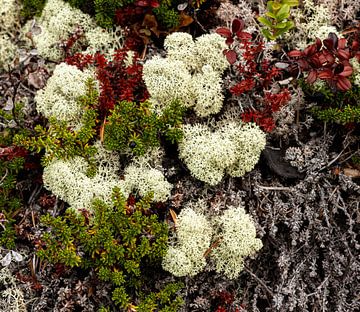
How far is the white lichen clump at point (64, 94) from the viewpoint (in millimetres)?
3521

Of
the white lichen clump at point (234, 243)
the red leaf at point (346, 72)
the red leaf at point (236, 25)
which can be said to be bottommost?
the white lichen clump at point (234, 243)

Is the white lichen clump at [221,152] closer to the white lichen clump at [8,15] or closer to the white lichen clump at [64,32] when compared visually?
the white lichen clump at [64,32]

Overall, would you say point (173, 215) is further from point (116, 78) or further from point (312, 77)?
point (312, 77)

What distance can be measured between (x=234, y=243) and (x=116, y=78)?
1.56 meters

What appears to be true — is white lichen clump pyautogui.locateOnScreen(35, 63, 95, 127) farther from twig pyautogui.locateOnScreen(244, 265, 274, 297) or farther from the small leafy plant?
twig pyautogui.locateOnScreen(244, 265, 274, 297)

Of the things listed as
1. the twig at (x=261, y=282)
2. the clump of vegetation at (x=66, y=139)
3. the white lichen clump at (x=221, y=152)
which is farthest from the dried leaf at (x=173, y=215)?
the clump of vegetation at (x=66, y=139)

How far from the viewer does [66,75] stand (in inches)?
140

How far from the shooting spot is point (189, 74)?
3.59 m

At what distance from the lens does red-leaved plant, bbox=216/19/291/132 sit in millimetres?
3363

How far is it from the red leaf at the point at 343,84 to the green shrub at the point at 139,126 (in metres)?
1.14

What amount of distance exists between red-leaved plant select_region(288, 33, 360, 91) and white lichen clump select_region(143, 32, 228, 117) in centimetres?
61

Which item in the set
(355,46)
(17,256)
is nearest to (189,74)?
(355,46)

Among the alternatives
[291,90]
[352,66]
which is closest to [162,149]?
[291,90]

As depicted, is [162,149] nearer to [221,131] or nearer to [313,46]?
[221,131]
